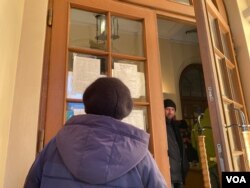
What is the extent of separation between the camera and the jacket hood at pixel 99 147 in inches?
24.8

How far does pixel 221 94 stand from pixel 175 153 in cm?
103

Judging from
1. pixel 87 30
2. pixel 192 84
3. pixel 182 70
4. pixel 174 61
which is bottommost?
pixel 87 30

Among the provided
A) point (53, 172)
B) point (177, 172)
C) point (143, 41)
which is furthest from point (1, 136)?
point (177, 172)

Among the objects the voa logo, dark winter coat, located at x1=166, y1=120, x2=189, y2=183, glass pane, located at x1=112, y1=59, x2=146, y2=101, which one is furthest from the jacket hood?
dark winter coat, located at x1=166, y1=120, x2=189, y2=183

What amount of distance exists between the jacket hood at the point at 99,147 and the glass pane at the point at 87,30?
76cm

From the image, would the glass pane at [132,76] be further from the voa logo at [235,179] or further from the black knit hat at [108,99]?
the voa logo at [235,179]

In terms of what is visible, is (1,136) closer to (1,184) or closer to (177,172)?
(1,184)

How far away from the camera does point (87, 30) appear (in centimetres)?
141

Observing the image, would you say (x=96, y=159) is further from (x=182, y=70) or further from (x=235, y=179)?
(x=182, y=70)

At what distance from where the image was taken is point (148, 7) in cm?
160

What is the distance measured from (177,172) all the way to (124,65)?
3.89ft

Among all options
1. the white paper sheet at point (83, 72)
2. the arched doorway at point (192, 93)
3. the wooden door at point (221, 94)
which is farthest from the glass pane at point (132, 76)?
the arched doorway at point (192, 93)

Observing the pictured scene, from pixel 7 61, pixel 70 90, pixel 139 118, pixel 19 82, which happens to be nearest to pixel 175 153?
pixel 139 118

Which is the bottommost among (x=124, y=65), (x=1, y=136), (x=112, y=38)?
(x=1, y=136)
